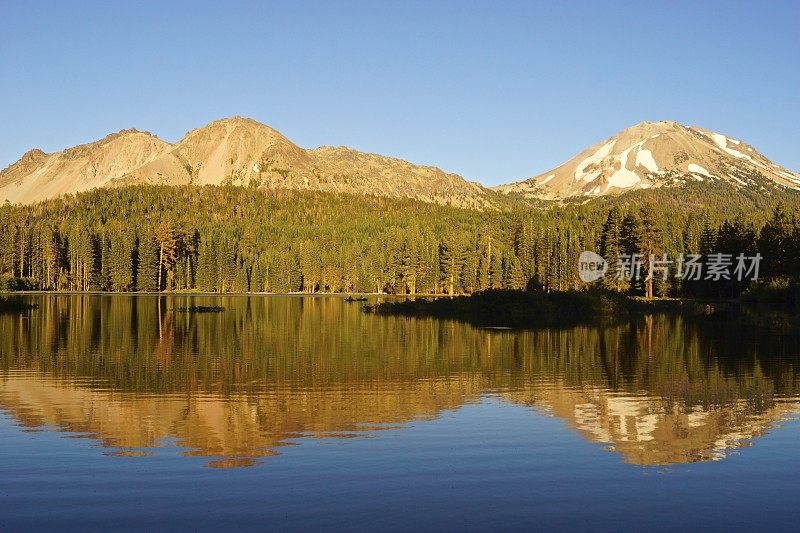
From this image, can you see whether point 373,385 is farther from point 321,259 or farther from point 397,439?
point 321,259

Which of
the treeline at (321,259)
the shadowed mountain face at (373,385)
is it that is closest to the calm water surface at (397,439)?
the shadowed mountain face at (373,385)

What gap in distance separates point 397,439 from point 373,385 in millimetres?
9910

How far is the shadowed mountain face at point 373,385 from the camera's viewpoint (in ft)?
68.9

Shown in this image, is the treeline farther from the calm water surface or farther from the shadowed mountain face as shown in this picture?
the calm water surface

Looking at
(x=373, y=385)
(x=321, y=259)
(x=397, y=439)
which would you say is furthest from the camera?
(x=321, y=259)

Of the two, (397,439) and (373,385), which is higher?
(373,385)

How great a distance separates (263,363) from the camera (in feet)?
122

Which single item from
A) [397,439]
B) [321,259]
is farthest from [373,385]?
[321,259]

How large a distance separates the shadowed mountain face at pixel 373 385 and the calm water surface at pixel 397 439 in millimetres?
143

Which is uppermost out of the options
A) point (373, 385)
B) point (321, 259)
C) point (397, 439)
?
point (321, 259)

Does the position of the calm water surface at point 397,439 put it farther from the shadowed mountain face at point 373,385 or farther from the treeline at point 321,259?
the treeline at point 321,259

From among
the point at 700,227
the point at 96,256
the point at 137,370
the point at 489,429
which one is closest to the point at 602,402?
the point at 489,429

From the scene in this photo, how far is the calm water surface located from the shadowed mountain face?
0.14 m

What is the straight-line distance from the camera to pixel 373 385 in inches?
1179
